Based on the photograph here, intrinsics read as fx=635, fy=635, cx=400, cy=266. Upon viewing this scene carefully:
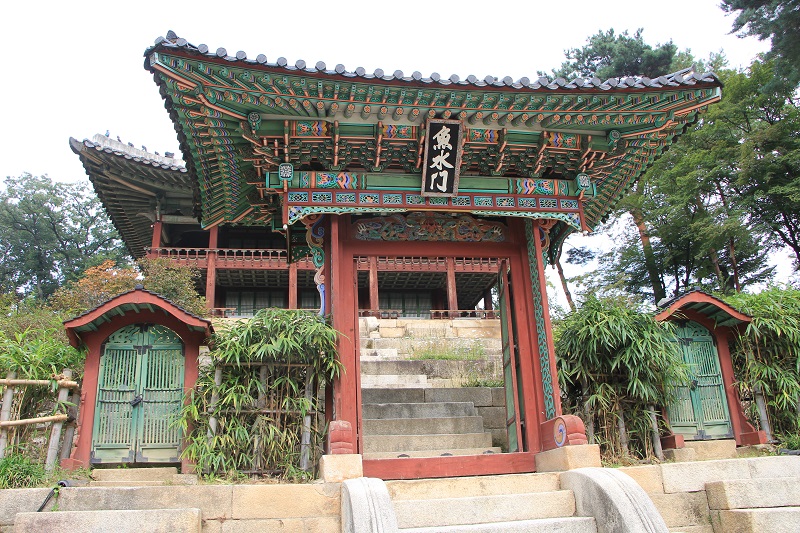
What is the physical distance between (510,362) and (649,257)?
17.1 meters

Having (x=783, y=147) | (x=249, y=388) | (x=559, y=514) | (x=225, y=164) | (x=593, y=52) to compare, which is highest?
(x=593, y=52)

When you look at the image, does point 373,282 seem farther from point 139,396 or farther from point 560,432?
point 560,432

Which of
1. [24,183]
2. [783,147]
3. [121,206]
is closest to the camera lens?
[783,147]

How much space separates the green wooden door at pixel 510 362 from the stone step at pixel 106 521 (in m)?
4.10

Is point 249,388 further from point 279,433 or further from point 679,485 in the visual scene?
point 679,485

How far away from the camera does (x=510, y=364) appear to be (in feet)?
26.1

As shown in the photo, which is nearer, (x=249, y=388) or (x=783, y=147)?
(x=249, y=388)

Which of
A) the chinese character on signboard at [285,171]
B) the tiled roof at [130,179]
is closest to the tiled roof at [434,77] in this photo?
the chinese character on signboard at [285,171]

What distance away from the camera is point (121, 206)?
22672 mm

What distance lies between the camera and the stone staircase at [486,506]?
17.2ft

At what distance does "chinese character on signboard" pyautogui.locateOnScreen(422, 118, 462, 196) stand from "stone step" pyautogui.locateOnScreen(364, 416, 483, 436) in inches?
129

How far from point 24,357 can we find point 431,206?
16.1 feet

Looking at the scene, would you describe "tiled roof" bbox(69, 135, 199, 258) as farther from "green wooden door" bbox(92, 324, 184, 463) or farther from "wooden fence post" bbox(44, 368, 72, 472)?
"wooden fence post" bbox(44, 368, 72, 472)

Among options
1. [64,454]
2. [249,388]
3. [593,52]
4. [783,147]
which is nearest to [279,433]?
[249,388]
